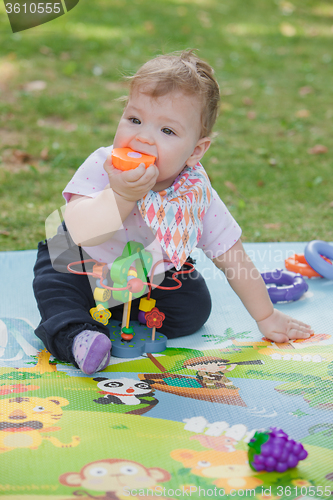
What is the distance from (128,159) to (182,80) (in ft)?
0.82

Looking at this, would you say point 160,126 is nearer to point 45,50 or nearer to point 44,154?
point 44,154

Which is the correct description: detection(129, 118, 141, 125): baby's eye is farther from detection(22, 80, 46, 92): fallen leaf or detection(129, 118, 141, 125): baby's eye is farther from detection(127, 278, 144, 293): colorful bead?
detection(22, 80, 46, 92): fallen leaf

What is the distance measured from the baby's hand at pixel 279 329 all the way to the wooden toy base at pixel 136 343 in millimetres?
280

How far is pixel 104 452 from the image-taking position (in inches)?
39.5

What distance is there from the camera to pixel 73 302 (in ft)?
4.65

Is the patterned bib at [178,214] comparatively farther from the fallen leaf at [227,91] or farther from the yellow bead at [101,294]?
the fallen leaf at [227,91]

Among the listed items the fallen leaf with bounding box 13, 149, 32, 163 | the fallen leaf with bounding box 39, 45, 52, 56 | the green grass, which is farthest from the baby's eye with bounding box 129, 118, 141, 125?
the fallen leaf with bounding box 39, 45, 52, 56

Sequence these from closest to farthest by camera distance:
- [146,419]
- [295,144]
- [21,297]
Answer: [146,419] < [21,297] < [295,144]

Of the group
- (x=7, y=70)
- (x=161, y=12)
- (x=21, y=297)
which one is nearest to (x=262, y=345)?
(x=21, y=297)

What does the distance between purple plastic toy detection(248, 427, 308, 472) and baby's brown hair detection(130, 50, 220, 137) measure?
0.78 meters

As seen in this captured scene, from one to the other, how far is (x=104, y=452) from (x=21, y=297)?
2.64ft

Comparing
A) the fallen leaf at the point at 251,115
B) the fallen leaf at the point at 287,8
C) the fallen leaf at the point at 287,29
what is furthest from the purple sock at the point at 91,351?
the fallen leaf at the point at 287,8

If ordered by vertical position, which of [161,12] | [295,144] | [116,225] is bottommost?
[295,144]

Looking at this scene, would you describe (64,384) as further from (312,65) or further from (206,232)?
(312,65)
